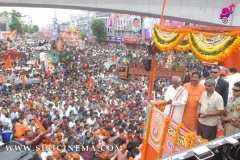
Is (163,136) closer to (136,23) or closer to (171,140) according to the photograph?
(171,140)

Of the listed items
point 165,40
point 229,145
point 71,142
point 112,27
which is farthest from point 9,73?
point 112,27

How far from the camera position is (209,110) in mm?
4281

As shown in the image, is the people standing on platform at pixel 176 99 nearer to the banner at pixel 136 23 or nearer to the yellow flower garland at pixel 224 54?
the yellow flower garland at pixel 224 54

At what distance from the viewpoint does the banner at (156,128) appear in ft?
14.9

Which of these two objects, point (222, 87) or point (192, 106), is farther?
point (222, 87)

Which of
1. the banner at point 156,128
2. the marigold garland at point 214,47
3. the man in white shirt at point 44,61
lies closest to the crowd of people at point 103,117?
the banner at point 156,128

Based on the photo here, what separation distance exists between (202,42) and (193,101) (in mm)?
1172

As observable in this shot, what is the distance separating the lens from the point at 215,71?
502cm

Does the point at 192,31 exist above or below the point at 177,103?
above

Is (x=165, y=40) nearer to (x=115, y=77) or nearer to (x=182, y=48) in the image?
(x=182, y=48)

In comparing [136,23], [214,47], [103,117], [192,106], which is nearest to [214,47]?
[214,47]

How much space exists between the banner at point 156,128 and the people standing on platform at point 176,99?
26 centimetres

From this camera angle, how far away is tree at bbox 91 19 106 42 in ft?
185

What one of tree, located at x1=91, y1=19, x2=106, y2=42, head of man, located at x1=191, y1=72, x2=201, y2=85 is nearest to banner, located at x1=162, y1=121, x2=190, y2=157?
head of man, located at x1=191, y1=72, x2=201, y2=85
